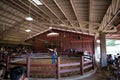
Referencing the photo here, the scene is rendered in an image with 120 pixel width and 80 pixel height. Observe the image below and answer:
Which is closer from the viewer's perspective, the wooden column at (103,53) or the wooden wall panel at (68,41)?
the wooden column at (103,53)

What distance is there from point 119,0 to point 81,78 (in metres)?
3.81

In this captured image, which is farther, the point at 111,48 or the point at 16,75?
the point at 111,48

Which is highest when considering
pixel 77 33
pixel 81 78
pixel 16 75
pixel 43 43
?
pixel 77 33

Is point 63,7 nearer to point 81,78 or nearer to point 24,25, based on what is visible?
point 81,78

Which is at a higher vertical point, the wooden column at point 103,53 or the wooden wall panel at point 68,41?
the wooden wall panel at point 68,41

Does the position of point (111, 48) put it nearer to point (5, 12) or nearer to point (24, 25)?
point (24, 25)

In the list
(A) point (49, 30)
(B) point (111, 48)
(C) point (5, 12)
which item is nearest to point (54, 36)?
(A) point (49, 30)

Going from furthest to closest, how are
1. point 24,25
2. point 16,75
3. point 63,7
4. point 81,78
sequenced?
point 24,25
point 63,7
point 81,78
point 16,75

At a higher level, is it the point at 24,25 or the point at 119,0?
the point at 24,25

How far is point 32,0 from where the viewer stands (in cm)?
811

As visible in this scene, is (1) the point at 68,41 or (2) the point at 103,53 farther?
(1) the point at 68,41

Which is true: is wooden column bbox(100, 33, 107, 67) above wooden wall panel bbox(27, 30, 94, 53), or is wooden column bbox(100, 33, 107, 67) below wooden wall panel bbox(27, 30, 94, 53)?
below

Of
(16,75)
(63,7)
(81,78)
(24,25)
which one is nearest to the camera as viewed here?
(16,75)

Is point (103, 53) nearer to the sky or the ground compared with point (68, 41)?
nearer to the ground
